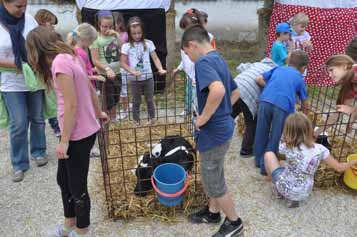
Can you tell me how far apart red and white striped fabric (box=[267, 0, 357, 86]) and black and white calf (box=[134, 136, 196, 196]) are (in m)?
3.90

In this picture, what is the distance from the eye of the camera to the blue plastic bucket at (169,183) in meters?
2.75

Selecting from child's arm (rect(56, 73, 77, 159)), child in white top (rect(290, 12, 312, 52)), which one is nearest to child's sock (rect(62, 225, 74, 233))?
child's arm (rect(56, 73, 77, 159))

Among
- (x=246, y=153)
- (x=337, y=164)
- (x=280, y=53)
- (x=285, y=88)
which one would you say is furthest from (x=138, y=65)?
(x=337, y=164)

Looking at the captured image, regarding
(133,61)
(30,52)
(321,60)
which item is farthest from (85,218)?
(321,60)

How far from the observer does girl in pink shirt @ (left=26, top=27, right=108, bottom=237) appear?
6.82 ft

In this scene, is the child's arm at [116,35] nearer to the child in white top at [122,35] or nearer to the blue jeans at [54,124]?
the child in white top at [122,35]

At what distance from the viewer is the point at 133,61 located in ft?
14.5

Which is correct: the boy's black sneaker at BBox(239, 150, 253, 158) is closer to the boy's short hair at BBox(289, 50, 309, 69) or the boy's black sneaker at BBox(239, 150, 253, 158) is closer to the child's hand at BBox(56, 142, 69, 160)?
the boy's short hair at BBox(289, 50, 309, 69)

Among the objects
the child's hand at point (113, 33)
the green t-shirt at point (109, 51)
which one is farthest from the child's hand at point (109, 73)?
the child's hand at point (113, 33)

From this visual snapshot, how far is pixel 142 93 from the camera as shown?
4594mm

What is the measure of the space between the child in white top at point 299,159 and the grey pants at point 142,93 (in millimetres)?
1995

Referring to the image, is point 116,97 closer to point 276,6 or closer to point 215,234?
point 215,234

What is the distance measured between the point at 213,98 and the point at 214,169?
612 millimetres

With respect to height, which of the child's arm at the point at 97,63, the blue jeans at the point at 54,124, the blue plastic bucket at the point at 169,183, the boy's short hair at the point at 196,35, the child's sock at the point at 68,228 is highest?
the boy's short hair at the point at 196,35
